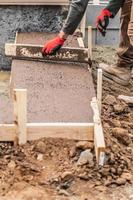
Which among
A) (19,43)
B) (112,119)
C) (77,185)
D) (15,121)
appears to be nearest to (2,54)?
(19,43)

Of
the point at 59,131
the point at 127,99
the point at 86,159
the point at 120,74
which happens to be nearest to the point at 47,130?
the point at 59,131

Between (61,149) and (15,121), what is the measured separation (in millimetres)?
417

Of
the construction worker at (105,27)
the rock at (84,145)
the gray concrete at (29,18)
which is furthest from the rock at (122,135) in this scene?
the gray concrete at (29,18)

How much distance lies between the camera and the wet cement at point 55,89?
4.16 m

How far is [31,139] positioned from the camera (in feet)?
12.7

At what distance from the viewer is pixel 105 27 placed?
5.27 m

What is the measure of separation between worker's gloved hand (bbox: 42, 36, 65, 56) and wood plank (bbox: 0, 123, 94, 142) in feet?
4.57

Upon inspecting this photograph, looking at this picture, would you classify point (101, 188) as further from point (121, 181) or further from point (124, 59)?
point (124, 59)

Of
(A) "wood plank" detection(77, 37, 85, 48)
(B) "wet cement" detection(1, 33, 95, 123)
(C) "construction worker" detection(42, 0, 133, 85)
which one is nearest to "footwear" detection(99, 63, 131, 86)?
(C) "construction worker" detection(42, 0, 133, 85)

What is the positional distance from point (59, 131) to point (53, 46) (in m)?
1.45

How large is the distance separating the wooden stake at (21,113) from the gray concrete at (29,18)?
258cm

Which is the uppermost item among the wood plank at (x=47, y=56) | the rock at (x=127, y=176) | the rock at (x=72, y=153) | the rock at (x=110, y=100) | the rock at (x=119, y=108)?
the wood plank at (x=47, y=56)

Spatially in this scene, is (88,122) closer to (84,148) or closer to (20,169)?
(84,148)

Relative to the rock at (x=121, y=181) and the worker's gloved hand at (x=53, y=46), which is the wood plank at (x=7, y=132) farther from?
the worker's gloved hand at (x=53, y=46)
